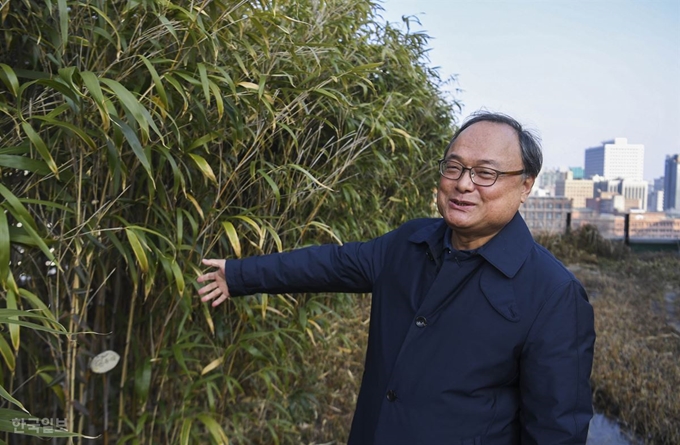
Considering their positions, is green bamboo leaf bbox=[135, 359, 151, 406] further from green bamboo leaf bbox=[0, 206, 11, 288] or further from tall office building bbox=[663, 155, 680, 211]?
tall office building bbox=[663, 155, 680, 211]

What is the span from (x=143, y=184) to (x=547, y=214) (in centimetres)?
934

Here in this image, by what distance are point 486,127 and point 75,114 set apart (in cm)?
87

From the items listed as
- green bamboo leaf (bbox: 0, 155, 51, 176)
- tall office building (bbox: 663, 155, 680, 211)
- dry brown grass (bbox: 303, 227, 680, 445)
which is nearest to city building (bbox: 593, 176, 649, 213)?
tall office building (bbox: 663, 155, 680, 211)

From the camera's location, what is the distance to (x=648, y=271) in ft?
23.8

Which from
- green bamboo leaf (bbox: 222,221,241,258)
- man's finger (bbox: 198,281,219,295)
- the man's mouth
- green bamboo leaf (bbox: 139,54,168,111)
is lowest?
man's finger (bbox: 198,281,219,295)

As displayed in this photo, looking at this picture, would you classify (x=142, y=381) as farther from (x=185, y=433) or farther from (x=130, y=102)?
(x=130, y=102)

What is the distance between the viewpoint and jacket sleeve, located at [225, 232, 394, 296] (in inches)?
56.8

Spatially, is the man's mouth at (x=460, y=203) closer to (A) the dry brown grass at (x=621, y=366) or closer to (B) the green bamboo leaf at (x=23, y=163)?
(B) the green bamboo leaf at (x=23, y=163)

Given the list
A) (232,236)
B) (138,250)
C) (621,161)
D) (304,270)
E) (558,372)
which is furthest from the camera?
(621,161)

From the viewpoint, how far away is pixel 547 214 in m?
10.1

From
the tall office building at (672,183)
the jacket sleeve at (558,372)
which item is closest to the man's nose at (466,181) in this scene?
the jacket sleeve at (558,372)

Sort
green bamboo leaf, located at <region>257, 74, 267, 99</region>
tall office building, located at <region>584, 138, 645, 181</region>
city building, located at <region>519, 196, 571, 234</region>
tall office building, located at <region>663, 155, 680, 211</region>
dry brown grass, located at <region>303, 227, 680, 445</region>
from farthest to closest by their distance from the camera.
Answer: tall office building, located at <region>584, 138, 645, 181</region> → tall office building, located at <region>663, 155, 680, 211</region> → city building, located at <region>519, 196, 571, 234</region> → dry brown grass, located at <region>303, 227, 680, 445</region> → green bamboo leaf, located at <region>257, 74, 267, 99</region>

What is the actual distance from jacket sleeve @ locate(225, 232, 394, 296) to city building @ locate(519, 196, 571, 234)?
8.26m

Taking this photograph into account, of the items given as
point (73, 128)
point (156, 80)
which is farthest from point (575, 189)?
point (73, 128)
